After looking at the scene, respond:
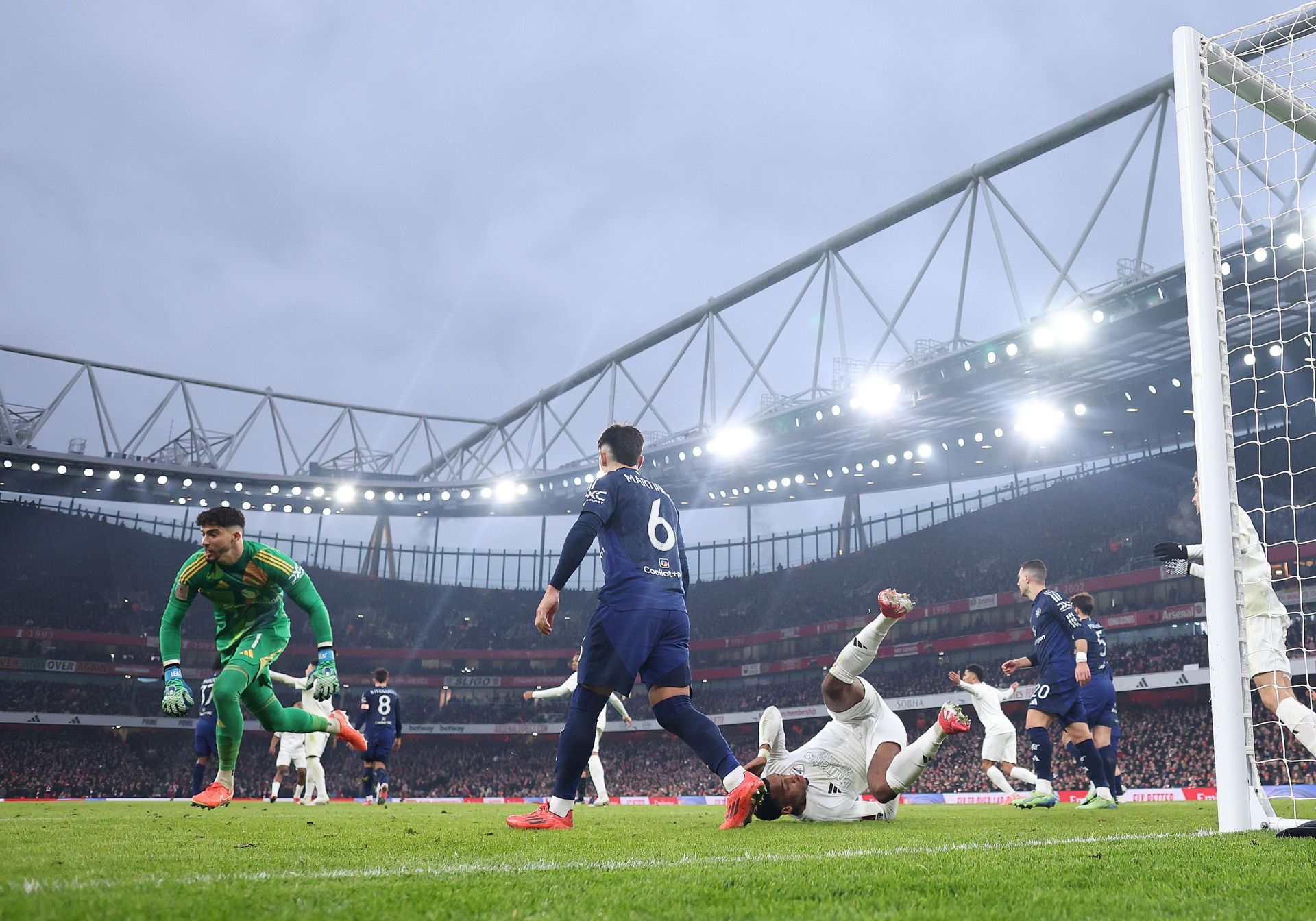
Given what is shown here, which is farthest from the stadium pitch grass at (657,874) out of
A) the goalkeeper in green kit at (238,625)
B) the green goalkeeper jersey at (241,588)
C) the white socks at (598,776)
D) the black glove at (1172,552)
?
the white socks at (598,776)

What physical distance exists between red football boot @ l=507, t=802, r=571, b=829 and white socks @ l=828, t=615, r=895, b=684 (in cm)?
189

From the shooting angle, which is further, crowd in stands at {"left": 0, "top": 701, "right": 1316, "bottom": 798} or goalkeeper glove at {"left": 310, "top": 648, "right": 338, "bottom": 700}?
crowd in stands at {"left": 0, "top": 701, "right": 1316, "bottom": 798}

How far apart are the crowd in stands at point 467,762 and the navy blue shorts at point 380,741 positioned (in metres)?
16.4

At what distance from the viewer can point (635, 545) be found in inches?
224

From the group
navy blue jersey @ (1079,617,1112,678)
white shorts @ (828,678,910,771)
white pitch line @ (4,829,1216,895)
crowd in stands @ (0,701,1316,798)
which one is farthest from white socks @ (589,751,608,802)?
crowd in stands @ (0,701,1316,798)

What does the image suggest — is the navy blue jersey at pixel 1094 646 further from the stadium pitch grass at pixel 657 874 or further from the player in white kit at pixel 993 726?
the stadium pitch grass at pixel 657 874

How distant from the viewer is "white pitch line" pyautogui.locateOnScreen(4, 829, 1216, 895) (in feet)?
8.72

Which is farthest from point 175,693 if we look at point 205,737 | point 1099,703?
Answer: point 205,737

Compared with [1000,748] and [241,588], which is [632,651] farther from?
[1000,748]

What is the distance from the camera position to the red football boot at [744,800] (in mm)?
5203

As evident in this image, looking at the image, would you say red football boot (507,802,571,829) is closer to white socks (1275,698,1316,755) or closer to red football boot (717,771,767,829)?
red football boot (717,771,767,829)

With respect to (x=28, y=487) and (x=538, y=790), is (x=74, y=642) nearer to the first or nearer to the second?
(x=28, y=487)

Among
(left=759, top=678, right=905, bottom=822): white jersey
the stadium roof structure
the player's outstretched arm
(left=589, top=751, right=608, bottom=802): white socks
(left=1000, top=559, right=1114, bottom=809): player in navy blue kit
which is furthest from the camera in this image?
the stadium roof structure

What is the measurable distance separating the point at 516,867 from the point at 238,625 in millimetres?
4042
